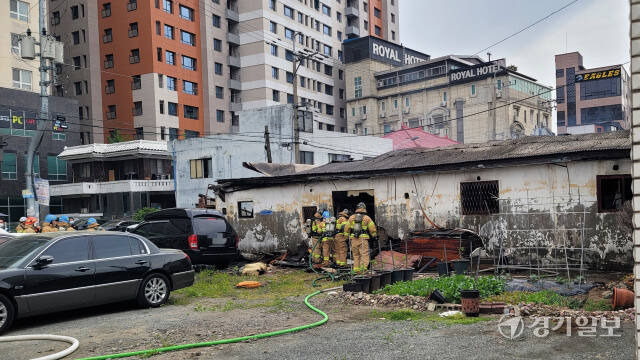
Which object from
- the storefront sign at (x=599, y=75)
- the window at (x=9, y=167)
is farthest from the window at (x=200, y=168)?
the storefront sign at (x=599, y=75)

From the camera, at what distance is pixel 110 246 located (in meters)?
9.54

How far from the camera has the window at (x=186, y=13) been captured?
58.0 meters

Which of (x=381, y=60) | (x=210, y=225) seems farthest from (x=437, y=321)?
(x=381, y=60)

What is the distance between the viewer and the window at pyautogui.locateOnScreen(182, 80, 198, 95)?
57875 mm

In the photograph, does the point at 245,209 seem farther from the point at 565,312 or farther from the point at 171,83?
the point at 171,83

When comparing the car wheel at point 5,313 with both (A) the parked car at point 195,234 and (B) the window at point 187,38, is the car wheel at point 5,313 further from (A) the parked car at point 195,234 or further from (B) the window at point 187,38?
(B) the window at point 187,38

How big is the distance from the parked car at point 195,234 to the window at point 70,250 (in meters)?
5.32

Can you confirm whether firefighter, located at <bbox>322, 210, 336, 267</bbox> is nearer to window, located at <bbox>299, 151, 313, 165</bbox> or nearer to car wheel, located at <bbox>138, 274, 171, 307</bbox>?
car wheel, located at <bbox>138, 274, 171, 307</bbox>

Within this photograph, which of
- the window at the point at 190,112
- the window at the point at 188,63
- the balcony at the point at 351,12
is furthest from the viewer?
the balcony at the point at 351,12

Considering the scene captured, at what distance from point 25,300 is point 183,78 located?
52096 mm

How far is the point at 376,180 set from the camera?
17.0 m

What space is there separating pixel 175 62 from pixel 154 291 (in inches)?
1984

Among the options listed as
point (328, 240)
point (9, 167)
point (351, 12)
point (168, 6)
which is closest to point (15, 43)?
point (9, 167)

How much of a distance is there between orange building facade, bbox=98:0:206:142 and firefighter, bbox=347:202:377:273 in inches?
1712
